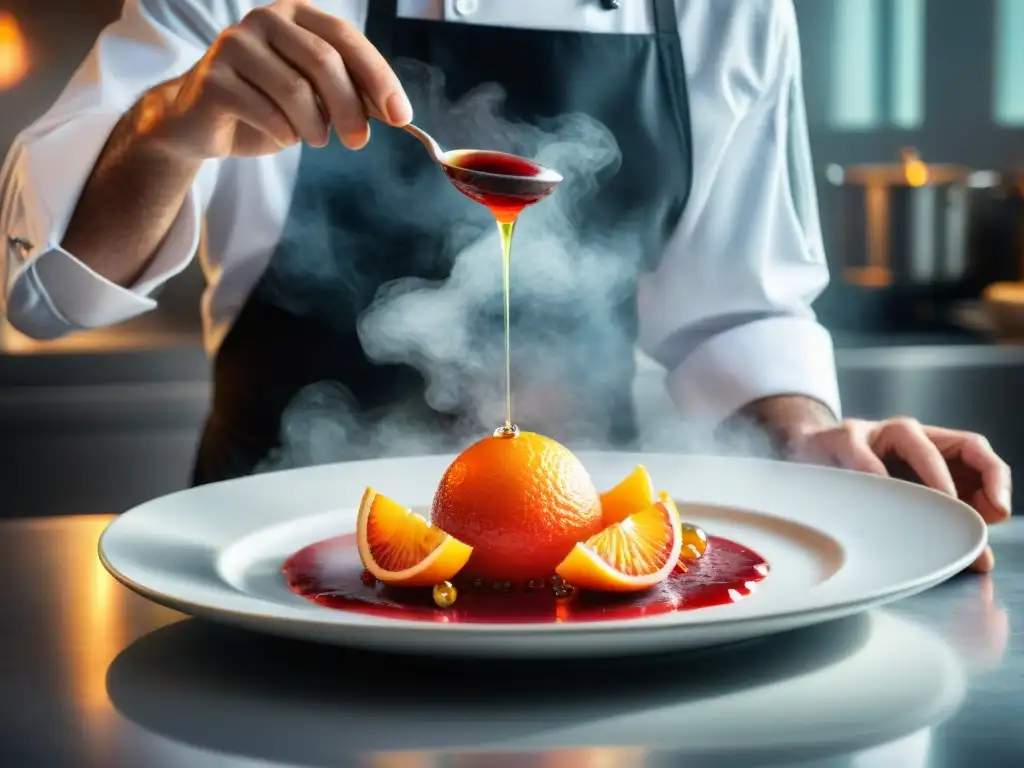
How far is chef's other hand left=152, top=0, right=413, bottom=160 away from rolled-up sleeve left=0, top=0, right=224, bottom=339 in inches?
14.6

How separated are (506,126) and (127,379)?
1.71m

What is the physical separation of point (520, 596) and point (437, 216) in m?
0.99

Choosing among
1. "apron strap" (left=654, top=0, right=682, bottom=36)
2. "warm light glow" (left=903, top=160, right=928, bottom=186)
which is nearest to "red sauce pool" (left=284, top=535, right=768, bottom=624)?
"apron strap" (left=654, top=0, right=682, bottom=36)

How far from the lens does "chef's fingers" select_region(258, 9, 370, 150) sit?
1.26 m

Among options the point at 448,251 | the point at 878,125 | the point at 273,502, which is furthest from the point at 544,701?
the point at 878,125

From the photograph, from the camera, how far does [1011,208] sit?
13.0 feet

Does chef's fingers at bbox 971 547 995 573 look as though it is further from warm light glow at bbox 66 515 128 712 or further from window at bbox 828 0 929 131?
window at bbox 828 0 929 131

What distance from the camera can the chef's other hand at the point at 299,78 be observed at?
126 centimetres

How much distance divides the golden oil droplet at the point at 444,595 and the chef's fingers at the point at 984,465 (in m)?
0.59

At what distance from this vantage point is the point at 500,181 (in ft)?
4.27

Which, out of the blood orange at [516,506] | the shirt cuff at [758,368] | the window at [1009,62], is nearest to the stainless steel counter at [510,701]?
the blood orange at [516,506]

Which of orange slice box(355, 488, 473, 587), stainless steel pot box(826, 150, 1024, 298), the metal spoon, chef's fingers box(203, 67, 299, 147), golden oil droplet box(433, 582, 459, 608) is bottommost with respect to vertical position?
stainless steel pot box(826, 150, 1024, 298)

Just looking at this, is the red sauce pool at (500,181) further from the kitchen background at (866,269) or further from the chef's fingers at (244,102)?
the kitchen background at (866,269)

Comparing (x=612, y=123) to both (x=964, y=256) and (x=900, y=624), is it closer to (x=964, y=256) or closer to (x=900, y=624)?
(x=900, y=624)
